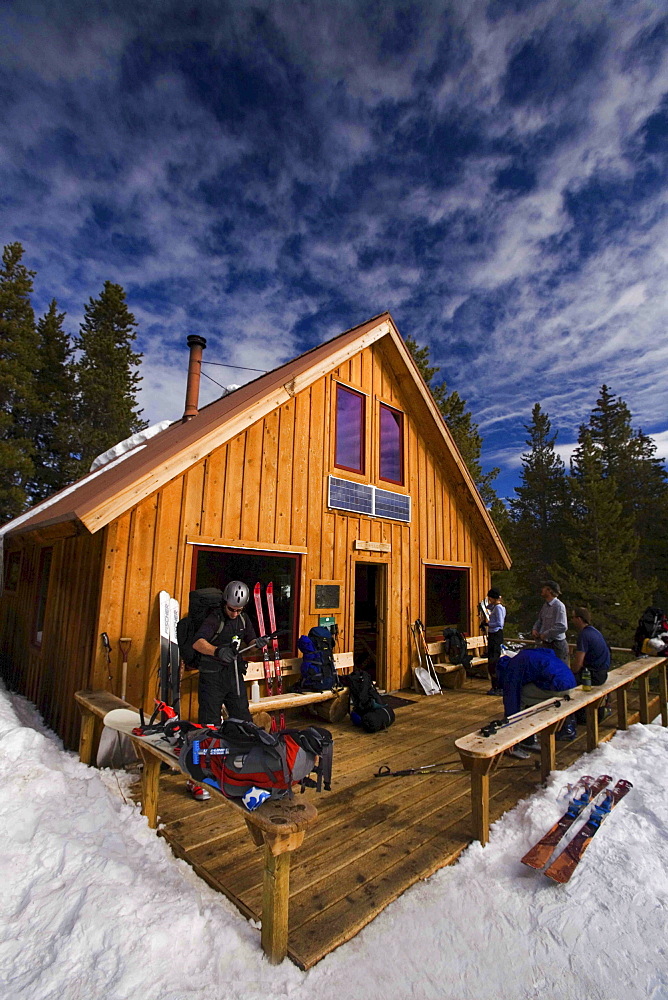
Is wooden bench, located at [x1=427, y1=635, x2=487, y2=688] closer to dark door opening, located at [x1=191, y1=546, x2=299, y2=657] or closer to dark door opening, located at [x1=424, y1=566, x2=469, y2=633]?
dark door opening, located at [x1=424, y1=566, x2=469, y2=633]

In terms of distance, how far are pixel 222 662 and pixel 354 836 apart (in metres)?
1.66

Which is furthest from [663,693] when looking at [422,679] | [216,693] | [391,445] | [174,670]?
[174,670]

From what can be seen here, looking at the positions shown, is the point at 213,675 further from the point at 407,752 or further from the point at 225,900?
the point at 407,752

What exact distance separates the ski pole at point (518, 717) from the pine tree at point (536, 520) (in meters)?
21.9

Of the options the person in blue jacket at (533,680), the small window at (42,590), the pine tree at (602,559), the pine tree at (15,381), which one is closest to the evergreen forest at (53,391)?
the pine tree at (15,381)

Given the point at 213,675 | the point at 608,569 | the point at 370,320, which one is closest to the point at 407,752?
the point at 213,675

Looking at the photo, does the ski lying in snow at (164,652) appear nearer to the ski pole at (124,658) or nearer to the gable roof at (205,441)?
the ski pole at (124,658)

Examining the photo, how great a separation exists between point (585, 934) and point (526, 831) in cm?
100

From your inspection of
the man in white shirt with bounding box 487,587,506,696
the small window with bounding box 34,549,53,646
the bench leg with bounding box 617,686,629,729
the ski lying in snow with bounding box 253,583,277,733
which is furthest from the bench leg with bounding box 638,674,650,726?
the small window with bounding box 34,549,53,646

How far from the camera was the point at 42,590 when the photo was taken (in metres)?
6.77

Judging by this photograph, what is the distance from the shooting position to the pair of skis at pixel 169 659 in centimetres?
495

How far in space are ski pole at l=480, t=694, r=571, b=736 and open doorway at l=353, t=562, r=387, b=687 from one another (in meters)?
3.76

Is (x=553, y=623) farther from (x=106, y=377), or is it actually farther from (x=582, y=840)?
(x=106, y=377)

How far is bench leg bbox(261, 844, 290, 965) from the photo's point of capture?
7.51 ft
